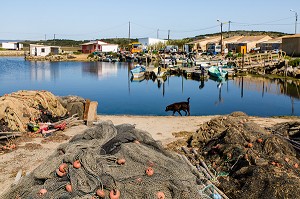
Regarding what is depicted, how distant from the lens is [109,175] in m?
5.70

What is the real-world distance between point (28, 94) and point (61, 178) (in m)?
9.44

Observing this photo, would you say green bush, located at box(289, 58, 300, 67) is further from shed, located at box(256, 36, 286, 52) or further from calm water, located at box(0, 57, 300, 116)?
shed, located at box(256, 36, 286, 52)

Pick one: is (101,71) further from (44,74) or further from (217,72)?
(217,72)

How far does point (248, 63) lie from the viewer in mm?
46719

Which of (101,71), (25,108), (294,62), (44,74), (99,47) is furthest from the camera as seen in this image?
(99,47)

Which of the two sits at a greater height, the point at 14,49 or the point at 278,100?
the point at 14,49

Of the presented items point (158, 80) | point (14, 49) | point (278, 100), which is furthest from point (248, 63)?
point (14, 49)

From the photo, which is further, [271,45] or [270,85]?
[271,45]

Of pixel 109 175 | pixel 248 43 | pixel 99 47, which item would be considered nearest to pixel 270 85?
pixel 248 43

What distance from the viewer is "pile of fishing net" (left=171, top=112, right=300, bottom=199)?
6758 mm

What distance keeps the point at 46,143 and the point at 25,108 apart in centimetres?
248

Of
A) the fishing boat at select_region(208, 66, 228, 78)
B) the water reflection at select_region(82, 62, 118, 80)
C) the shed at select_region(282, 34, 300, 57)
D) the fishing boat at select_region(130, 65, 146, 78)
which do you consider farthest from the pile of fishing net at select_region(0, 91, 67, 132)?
the shed at select_region(282, 34, 300, 57)

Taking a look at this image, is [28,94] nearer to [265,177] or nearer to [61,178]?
[61,178]

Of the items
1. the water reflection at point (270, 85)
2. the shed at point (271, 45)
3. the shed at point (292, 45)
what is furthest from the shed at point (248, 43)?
the water reflection at point (270, 85)
